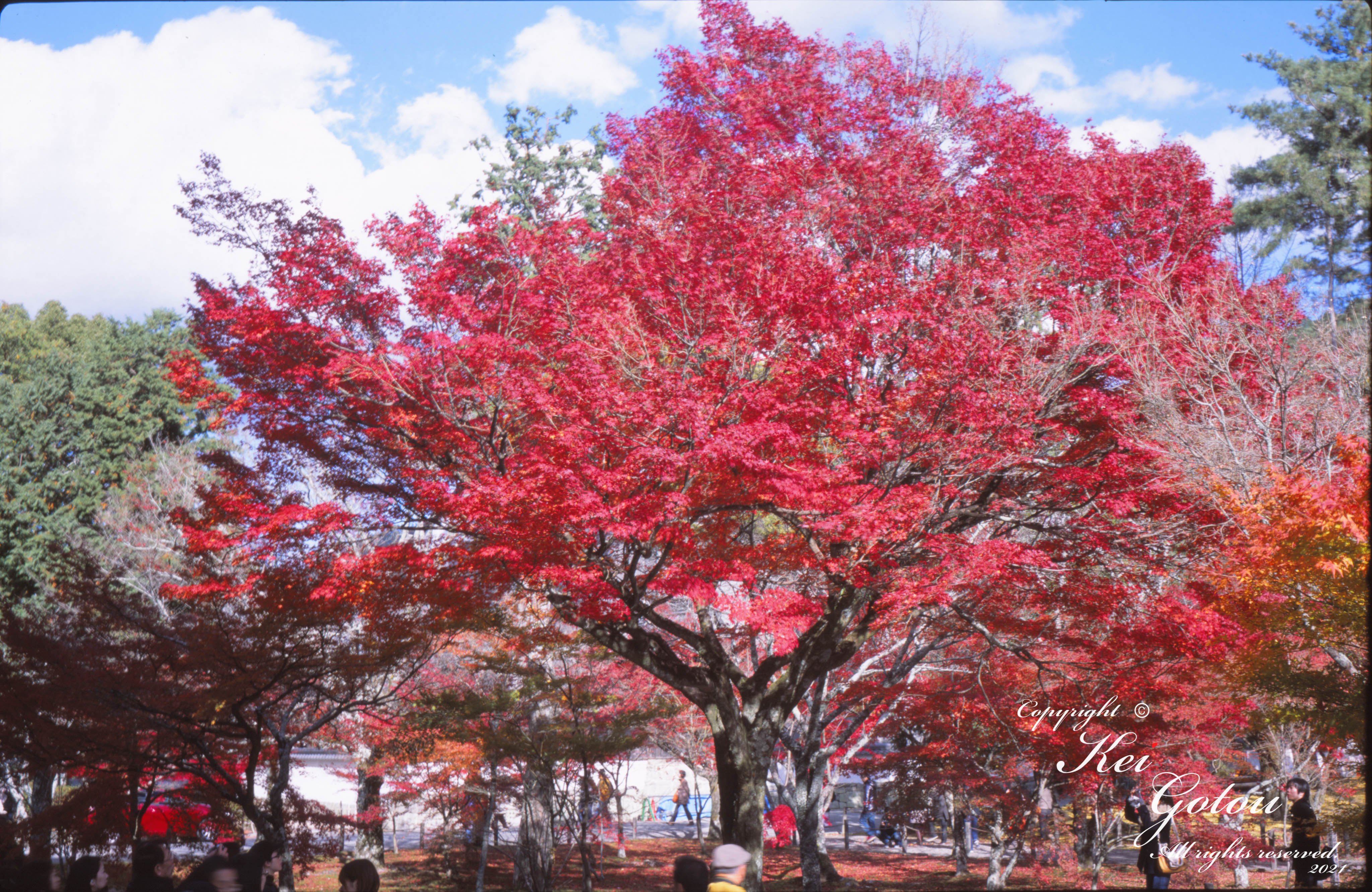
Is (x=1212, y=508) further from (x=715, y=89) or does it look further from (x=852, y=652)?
(x=715, y=89)

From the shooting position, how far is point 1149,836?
9.90 m

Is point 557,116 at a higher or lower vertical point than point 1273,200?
higher

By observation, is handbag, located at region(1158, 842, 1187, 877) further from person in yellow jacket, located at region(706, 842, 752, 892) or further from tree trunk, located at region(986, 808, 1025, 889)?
person in yellow jacket, located at region(706, 842, 752, 892)

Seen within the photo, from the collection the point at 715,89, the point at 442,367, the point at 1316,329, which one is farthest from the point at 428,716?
the point at 1316,329

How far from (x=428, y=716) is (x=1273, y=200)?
22543mm

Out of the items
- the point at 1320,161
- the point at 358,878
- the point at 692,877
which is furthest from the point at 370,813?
the point at 1320,161

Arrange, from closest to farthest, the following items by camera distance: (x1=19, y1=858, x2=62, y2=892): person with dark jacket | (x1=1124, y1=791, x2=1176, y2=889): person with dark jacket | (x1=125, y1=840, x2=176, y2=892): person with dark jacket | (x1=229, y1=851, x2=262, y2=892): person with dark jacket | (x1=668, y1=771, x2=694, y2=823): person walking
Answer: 1. (x1=229, y1=851, x2=262, y2=892): person with dark jacket
2. (x1=125, y1=840, x2=176, y2=892): person with dark jacket
3. (x1=19, y1=858, x2=62, y2=892): person with dark jacket
4. (x1=1124, y1=791, x2=1176, y2=889): person with dark jacket
5. (x1=668, y1=771, x2=694, y2=823): person walking

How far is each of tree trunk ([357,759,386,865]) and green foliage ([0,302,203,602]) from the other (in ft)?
29.0

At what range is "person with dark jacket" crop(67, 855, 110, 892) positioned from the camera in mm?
6055

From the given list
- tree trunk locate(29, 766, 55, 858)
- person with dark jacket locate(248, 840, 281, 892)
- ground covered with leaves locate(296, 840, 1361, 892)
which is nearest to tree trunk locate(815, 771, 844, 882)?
ground covered with leaves locate(296, 840, 1361, 892)

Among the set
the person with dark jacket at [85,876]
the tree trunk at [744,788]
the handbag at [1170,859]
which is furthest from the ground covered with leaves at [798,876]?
the person with dark jacket at [85,876]

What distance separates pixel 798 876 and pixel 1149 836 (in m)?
10.7

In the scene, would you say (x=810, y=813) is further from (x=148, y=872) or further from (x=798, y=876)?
(x=148, y=872)

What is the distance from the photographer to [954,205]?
12.1m
